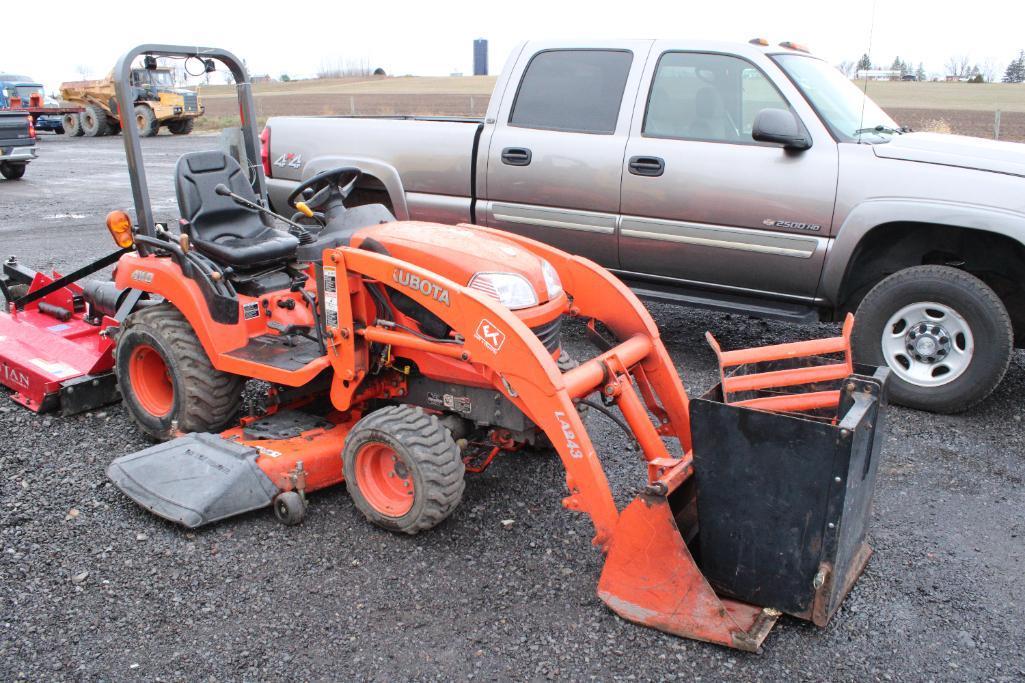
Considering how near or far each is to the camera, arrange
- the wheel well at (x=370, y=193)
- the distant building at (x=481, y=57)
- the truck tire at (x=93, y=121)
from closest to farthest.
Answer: the wheel well at (x=370, y=193)
the truck tire at (x=93, y=121)
the distant building at (x=481, y=57)

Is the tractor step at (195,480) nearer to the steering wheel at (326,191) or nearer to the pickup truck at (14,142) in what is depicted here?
the steering wheel at (326,191)

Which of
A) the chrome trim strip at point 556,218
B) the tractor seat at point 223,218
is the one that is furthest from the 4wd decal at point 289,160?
the tractor seat at point 223,218

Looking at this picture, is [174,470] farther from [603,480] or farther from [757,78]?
[757,78]

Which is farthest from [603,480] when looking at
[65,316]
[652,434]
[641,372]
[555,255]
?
[65,316]

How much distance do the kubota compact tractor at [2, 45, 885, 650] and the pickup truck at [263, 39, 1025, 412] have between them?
63.1 inches

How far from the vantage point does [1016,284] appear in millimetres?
5355

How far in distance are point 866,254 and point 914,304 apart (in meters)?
0.55

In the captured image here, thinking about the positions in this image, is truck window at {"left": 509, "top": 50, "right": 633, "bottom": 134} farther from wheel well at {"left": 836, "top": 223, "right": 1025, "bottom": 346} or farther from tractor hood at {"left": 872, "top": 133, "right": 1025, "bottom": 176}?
wheel well at {"left": 836, "top": 223, "right": 1025, "bottom": 346}

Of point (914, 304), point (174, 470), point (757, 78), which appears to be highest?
point (757, 78)

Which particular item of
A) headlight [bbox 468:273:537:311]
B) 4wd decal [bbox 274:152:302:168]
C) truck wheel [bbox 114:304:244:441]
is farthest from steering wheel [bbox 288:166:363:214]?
4wd decal [bbox 274:152:302:168]

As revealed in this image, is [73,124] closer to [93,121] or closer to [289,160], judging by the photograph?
[93,121]

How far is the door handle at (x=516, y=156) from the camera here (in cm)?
623

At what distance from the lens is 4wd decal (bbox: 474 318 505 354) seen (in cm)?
331

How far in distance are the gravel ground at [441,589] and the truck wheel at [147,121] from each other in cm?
2389
